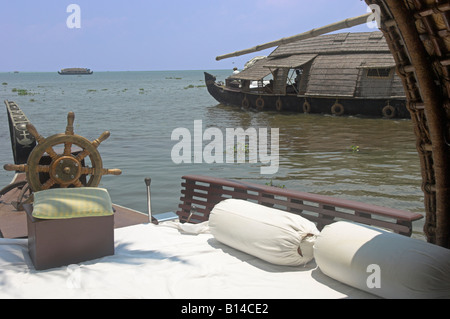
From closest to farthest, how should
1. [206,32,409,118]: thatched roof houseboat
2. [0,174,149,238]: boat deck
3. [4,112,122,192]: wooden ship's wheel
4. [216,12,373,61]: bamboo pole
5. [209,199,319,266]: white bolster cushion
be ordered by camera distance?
[209,199,319,266]: white bolster cushion
[216,12,373,61]: bamboo pole
[4,112,122,192]: wooden ship's wheel
[0,174,149,238]: boat deck
[206,32,409,118]: thatched roof houseboat

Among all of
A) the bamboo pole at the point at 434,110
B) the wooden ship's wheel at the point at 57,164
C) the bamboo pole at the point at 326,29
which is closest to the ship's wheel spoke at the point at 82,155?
the wooden ship's wheel at the point at 57,164

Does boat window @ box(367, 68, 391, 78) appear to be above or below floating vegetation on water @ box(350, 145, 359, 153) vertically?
above

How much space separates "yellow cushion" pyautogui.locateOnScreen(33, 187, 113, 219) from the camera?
12.4 feet

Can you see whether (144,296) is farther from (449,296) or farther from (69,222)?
(449,296)

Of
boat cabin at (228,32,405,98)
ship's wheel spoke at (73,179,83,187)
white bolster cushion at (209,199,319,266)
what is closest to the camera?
white bolster cushion at (209,199,319,266)

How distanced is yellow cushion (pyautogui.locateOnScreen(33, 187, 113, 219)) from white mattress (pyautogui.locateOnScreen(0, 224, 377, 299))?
44 cm

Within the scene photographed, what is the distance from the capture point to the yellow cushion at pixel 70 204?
377 centimetres

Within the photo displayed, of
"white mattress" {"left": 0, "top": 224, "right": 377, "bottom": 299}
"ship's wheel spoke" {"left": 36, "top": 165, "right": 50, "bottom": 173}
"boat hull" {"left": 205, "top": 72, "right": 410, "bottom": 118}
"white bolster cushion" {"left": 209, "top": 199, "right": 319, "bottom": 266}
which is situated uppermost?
"boat hull" {"left": 205, "top": 72, "right": 410, "bottom": 118}

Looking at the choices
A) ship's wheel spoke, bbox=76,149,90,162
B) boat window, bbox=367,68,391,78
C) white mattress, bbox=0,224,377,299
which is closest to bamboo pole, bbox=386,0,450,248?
white mattress, bbox=0,224,377,299

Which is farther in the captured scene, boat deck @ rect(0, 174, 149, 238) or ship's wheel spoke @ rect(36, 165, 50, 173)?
boat deck @ rect(0, 174, 149, 238)

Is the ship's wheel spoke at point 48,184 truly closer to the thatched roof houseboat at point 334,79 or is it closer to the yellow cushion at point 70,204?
the yellow cushion at point 70,204

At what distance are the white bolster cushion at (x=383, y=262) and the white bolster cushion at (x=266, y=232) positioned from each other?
0.22 metres

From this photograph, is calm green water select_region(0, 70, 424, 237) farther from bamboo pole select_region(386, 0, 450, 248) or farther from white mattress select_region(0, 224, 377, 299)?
white mattress select_region(0, 224, 377, 299)
